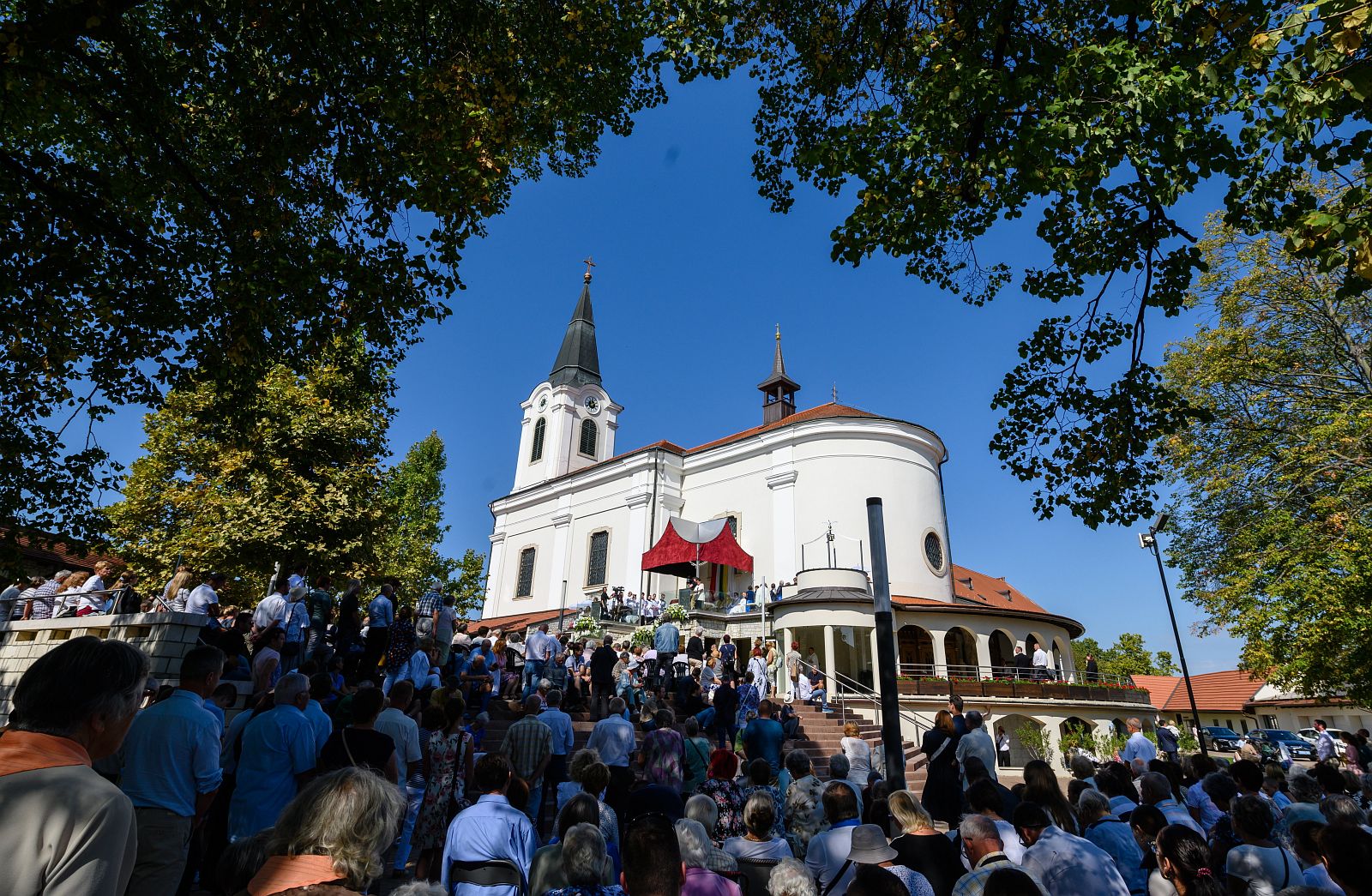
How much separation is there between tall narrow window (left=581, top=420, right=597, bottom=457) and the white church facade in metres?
0.08

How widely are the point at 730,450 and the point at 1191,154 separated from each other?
90.8 feet

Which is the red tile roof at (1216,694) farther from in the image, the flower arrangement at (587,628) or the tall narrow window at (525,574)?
the flower arrangement at (587,628)

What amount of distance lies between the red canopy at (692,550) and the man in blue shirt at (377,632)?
18264 mm

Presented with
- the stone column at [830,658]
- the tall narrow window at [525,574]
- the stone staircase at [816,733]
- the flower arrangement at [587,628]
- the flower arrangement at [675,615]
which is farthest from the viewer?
the tall narrow window at [525,574]

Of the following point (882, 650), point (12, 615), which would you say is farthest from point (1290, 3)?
point (12, 615)

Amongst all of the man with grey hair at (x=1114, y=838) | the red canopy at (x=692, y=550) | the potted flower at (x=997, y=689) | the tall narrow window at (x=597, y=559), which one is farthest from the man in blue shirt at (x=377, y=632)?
the tall narrow window at (x=597, y=559)

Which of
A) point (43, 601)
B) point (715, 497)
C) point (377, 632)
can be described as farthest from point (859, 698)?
point (43, 601)

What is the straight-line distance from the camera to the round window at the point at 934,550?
28.8 metres

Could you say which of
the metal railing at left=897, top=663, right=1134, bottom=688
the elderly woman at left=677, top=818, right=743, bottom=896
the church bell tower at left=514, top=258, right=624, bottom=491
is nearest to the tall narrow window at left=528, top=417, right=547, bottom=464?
the church bell tower at left=514, top=258, right=624, bottom=491

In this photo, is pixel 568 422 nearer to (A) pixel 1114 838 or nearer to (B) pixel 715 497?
(B) pixel 715 497

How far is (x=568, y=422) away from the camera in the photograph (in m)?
41.5

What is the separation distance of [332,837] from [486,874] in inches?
80.4

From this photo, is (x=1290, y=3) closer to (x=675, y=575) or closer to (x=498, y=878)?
(x=498, y=878)

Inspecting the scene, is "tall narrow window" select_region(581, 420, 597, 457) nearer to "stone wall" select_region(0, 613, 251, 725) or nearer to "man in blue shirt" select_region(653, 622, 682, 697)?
"man in blue shirt" select_region(653, 622, 682, 697)
